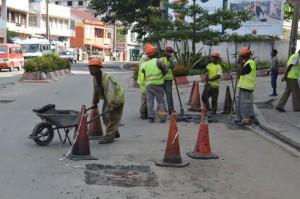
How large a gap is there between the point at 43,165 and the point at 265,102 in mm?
9600

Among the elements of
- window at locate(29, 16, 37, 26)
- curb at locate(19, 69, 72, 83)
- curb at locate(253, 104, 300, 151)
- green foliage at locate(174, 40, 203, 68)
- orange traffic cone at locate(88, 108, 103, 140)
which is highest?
window at locate(29, 16, 37, 26)

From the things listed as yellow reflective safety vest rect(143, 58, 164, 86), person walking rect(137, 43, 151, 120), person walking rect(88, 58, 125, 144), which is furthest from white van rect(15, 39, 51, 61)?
person walking rect(88, 58, 125, 144)

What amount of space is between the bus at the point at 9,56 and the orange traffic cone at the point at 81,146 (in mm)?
27937

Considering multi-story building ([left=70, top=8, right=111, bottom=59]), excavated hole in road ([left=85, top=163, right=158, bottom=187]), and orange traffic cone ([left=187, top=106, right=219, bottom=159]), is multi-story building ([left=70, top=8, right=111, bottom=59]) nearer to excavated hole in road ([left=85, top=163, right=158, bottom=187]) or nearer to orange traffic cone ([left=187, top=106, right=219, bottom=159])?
orange traffic cone ([left=187, top=106, right=219, bottom=159])

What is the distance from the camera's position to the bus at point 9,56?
Answer: 33.9m

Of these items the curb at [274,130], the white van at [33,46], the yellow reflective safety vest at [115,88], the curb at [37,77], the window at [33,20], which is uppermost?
the window at [33,20]

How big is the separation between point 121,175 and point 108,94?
212cm

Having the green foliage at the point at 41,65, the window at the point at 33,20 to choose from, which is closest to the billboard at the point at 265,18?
the green foliage at the point at 41,65

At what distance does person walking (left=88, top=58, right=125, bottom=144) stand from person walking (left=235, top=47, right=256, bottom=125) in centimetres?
333

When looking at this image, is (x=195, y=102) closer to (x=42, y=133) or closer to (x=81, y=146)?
(x=42, y=133)

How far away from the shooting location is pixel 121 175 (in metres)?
6.52

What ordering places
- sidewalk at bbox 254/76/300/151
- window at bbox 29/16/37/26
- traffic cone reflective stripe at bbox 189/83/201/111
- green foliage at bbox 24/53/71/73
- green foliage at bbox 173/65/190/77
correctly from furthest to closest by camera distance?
window at bbox 29/16/37/26 < green foliage at bbox 24/53/71/73 < green foliage at bbox 173/65/190/77 < traffic cone reflective stripe at bbox 189/83/201/111 < sidewalk at bbox 254/76/300/151

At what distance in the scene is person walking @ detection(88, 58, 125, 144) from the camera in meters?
8.25

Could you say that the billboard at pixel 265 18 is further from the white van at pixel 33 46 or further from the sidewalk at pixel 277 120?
the white van at pixel 33 46
